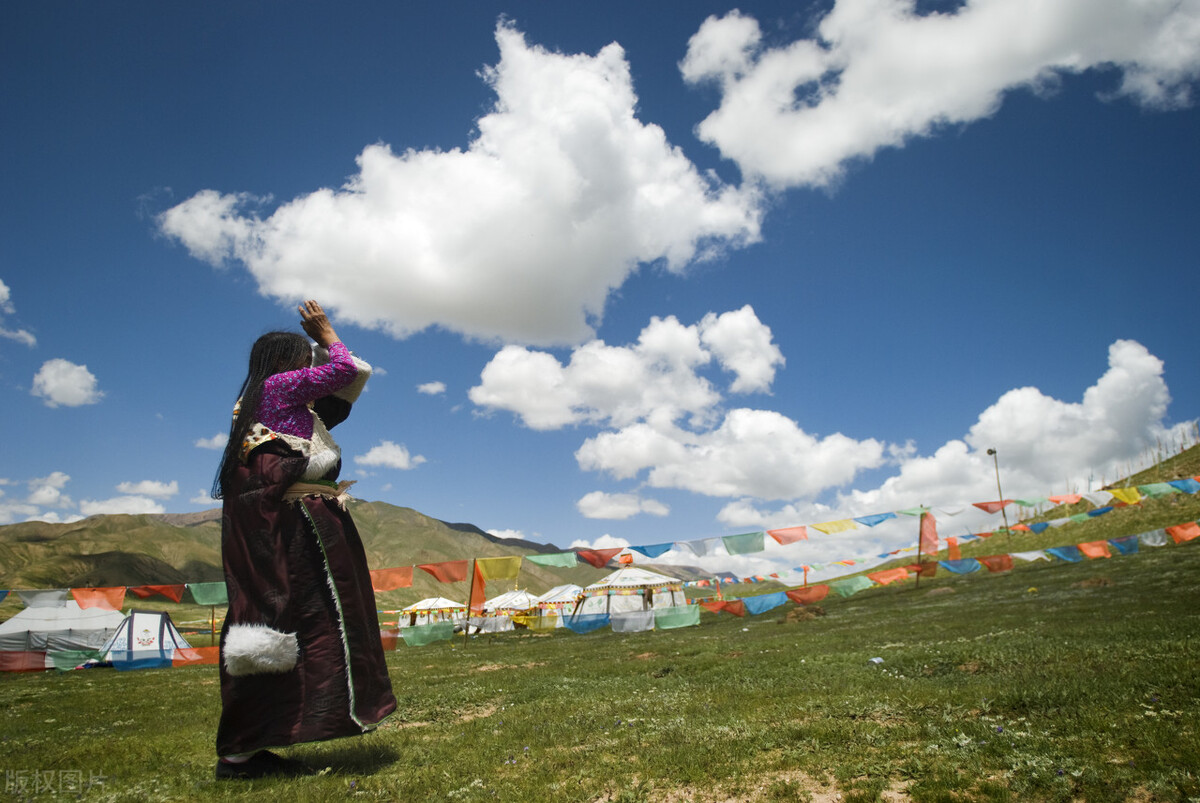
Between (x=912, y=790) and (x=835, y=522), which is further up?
(x=835, y=522)

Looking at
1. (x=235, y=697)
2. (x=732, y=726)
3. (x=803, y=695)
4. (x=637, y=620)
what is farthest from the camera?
(x=637, y=620)

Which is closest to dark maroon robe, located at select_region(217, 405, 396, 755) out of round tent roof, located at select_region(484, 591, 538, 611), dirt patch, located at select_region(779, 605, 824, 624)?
dirt patch, located at select_region(779, 605, 824, 624)

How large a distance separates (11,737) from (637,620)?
22.8m

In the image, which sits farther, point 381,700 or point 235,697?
point 381,700

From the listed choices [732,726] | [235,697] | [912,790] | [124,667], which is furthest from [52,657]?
[912,790]

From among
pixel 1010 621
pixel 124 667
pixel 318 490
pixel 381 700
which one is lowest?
pixel 124 667

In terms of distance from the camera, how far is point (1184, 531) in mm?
23219

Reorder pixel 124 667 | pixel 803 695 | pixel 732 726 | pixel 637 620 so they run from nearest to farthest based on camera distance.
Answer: pixel 732 726 < pixel 803 695 < pixel 124 667 < pixel 637 620

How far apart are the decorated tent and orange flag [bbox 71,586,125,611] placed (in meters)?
2.08

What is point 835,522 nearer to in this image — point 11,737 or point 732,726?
point 732,726

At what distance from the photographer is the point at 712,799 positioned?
3.15 meters

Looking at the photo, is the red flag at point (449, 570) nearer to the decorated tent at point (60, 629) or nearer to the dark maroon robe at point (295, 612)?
the decorated tent at point (60, 629)

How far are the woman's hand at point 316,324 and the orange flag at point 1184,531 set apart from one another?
98.0 ft

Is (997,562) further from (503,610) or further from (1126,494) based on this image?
(503,610)
